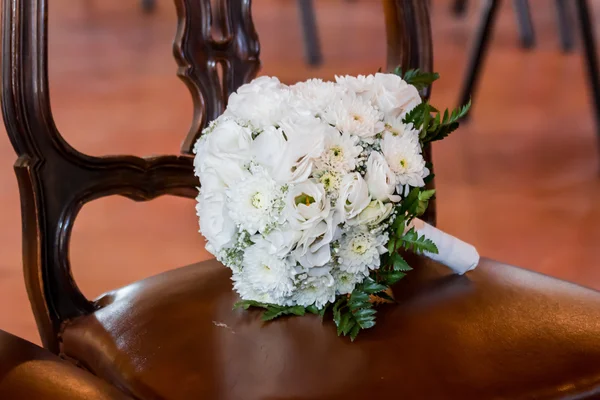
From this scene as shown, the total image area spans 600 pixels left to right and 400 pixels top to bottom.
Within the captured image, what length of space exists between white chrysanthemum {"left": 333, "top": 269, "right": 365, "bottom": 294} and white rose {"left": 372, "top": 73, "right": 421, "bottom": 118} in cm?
16

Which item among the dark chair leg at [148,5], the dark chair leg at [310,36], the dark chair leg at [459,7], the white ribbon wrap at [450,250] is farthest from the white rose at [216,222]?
the dark chair leg at [148,5]

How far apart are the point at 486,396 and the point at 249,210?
10.3 inches

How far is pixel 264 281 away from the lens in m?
0.71

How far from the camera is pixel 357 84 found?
762mm

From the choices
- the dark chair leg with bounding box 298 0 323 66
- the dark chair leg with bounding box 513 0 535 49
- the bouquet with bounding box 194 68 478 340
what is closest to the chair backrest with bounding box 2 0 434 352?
the bouquet with bounding box 194 68 478 340

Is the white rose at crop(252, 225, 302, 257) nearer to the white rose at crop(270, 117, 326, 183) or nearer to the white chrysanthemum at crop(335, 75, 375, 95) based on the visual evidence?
the white rose at crop(270, 117, 326, 183)

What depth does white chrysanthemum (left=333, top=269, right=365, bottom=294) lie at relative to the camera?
2.38 ft

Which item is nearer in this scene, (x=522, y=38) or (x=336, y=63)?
(x=336, y=63)

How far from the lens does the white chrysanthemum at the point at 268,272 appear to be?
2.31ft

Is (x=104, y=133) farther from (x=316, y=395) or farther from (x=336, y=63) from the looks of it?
(x=316, y=395)

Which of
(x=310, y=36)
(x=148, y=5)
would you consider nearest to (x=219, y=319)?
(x=310, y=36)

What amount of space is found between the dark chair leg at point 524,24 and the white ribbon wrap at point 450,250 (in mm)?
3276

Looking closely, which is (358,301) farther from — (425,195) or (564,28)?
(564,28)

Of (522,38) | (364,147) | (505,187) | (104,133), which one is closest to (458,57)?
(522,38)
